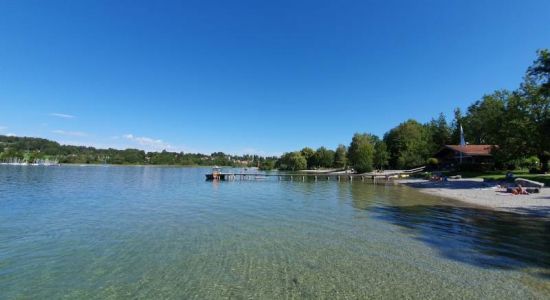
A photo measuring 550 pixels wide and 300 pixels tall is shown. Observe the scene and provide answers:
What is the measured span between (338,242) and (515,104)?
43.1 meters

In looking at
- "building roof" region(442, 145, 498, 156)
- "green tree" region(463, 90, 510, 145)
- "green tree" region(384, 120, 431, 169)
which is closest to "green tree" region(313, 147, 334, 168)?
"green tree" region(384, 120, 431, 169)

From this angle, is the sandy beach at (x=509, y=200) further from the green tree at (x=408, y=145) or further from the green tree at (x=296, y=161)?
the green tree at (x=296, y=161)

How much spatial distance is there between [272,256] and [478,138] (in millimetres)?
87128

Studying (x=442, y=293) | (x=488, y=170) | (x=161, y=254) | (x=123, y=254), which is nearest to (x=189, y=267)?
(x=161, y=254)

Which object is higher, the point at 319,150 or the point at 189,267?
the point at 319,150

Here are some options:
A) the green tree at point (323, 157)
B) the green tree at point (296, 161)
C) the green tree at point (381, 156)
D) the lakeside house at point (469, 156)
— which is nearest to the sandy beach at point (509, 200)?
the lakeside house at point (469, 156)

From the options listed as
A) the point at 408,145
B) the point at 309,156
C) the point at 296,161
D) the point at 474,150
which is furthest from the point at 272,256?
the point at 309,156

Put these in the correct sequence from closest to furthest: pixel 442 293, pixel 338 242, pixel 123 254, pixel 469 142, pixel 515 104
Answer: pixel 442 293 → pixel 123 254 → pixel 338 242 → pixel 515 104 → pixel 469 142

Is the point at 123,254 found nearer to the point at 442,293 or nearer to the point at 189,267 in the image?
the point at 189,267

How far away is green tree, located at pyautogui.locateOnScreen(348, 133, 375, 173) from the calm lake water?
66641 mm

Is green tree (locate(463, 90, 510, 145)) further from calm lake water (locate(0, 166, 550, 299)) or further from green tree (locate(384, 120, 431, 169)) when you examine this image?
calm lake water (locate(0, 166, 550, 299))

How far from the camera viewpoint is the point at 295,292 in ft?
25.9

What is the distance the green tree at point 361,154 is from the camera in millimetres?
85125

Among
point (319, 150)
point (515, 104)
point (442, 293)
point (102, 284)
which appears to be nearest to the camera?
point (442, 293)
